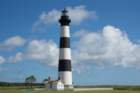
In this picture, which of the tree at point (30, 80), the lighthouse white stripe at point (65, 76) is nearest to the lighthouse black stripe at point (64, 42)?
the lighthouse white stripe at point (65, 76)

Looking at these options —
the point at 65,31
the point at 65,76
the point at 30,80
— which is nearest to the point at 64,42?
the point at 65,31

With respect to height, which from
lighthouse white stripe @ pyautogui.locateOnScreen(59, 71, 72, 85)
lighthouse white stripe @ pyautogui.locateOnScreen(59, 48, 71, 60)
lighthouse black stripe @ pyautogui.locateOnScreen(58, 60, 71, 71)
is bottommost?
lighthouse white stripe @ pyautogui.locateOnScreen(59, 71, 72, 85)

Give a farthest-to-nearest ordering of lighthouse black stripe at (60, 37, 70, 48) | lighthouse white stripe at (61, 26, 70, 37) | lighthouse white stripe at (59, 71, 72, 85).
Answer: lighthouse white stripe at (61, 26, 70, 37)
lighthouse white stripe at (59, 71, 72, 85)
lighthouse black stripe at (60, 37, 70, 48)

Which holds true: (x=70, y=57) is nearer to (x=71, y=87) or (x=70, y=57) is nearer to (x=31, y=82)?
(x=71, y=87)

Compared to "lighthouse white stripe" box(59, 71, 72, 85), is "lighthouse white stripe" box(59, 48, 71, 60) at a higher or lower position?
higher

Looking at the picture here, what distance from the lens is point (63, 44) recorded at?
196 feet

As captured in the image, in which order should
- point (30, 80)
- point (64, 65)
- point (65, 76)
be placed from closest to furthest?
point (64, 65) < point (65, 76) < point (30, 80)

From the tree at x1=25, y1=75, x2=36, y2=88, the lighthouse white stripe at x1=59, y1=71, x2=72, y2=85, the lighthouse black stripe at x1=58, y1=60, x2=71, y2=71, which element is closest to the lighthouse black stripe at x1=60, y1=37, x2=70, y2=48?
the lighthouse black stripe at x1=58, y1=60, x2=71, y2=71

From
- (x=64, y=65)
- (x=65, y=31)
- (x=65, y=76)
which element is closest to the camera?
(x=64, y=65)

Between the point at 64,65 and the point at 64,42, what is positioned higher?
the point at 64,42

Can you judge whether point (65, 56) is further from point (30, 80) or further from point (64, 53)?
point (30, 80)

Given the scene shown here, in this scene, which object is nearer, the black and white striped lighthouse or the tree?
the black and white striped lighthouse

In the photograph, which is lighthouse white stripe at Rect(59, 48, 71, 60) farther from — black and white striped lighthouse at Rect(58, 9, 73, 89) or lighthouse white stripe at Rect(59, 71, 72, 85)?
lighthouse white stripe at Rect(59, 71, 72, 85)

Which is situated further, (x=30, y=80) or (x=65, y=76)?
(x=30, y=80)
